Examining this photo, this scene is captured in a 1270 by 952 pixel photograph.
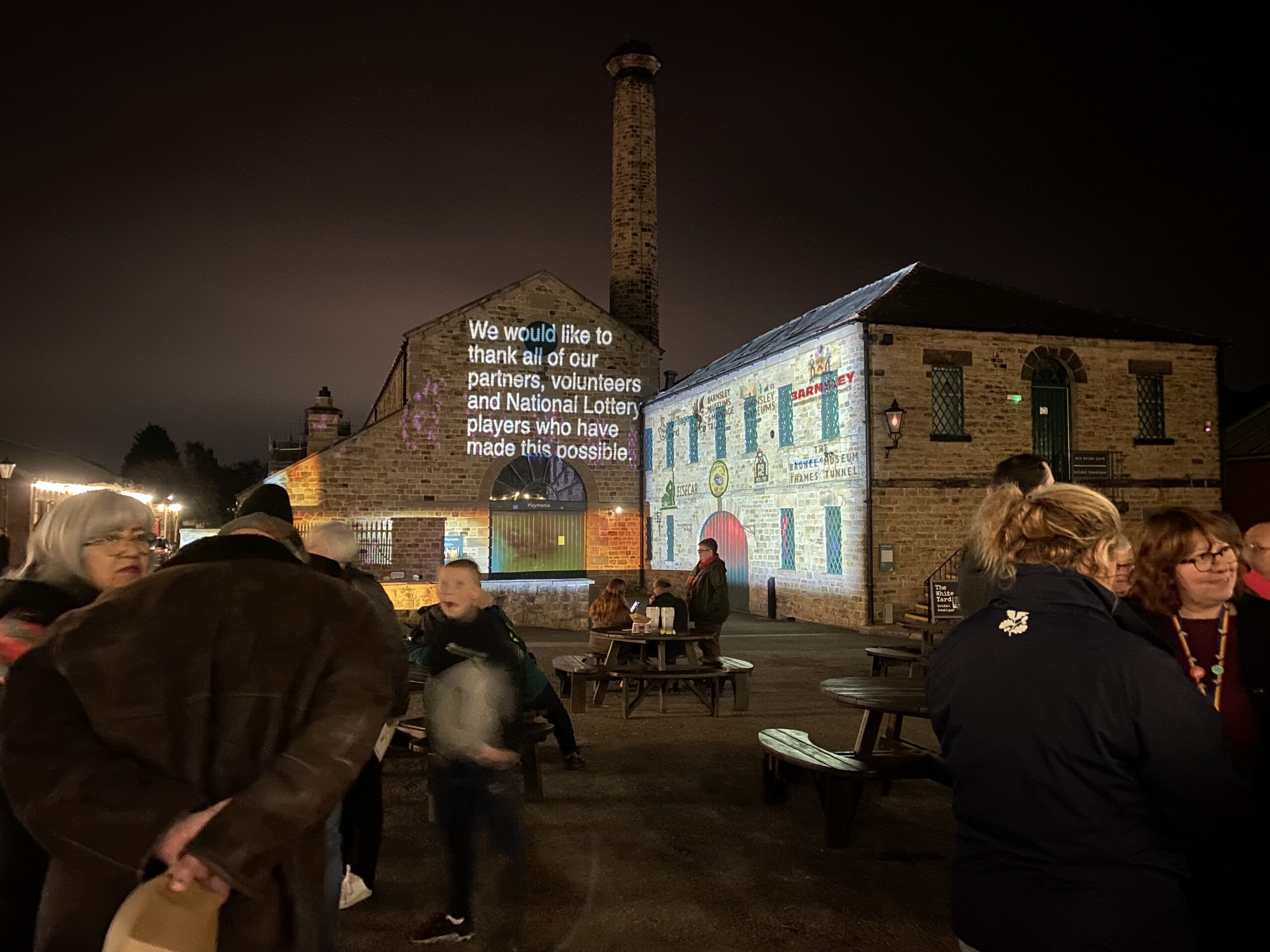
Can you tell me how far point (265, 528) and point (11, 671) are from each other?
2.46 feet

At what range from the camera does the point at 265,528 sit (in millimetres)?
2490

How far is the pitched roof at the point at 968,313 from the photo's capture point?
16062 millimetres

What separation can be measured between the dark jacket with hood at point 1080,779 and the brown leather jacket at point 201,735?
139cm

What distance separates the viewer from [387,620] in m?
3.12

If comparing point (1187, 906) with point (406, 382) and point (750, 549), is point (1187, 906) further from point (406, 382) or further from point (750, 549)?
point (406, 382)

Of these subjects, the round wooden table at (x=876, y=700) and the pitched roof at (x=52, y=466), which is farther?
the pitched roof at (x=52, y=466)

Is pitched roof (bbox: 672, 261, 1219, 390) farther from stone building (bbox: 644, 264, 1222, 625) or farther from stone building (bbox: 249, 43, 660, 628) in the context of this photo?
stone building (bbox: 249, 43, 660, 628)

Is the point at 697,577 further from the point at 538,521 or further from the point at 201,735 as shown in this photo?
the point at 538,521

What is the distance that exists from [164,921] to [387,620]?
1479mm

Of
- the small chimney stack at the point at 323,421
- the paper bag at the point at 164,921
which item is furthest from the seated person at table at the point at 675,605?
the small chimney stack at the point at 323,421

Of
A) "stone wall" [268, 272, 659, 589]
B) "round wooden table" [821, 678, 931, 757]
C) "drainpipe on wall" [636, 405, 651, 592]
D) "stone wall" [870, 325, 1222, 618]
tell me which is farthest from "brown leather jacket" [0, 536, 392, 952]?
"drainpipe on wall" [636, 405, 651, 592]

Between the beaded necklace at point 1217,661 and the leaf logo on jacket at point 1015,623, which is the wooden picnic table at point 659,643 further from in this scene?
the leaf logo on jacket at point 1015,623

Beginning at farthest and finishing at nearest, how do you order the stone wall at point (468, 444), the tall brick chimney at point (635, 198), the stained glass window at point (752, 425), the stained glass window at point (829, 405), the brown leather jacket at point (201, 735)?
1. the tall brick chimney at point (635, 198)
2. the stone wall at point (468, 444)
3. the stained glass window at point (752, 425)
4. the stained glass window at point (829, 405)
5. the brown leather jacket at point (201, 735)

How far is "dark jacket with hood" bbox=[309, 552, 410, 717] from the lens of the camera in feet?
7.14
